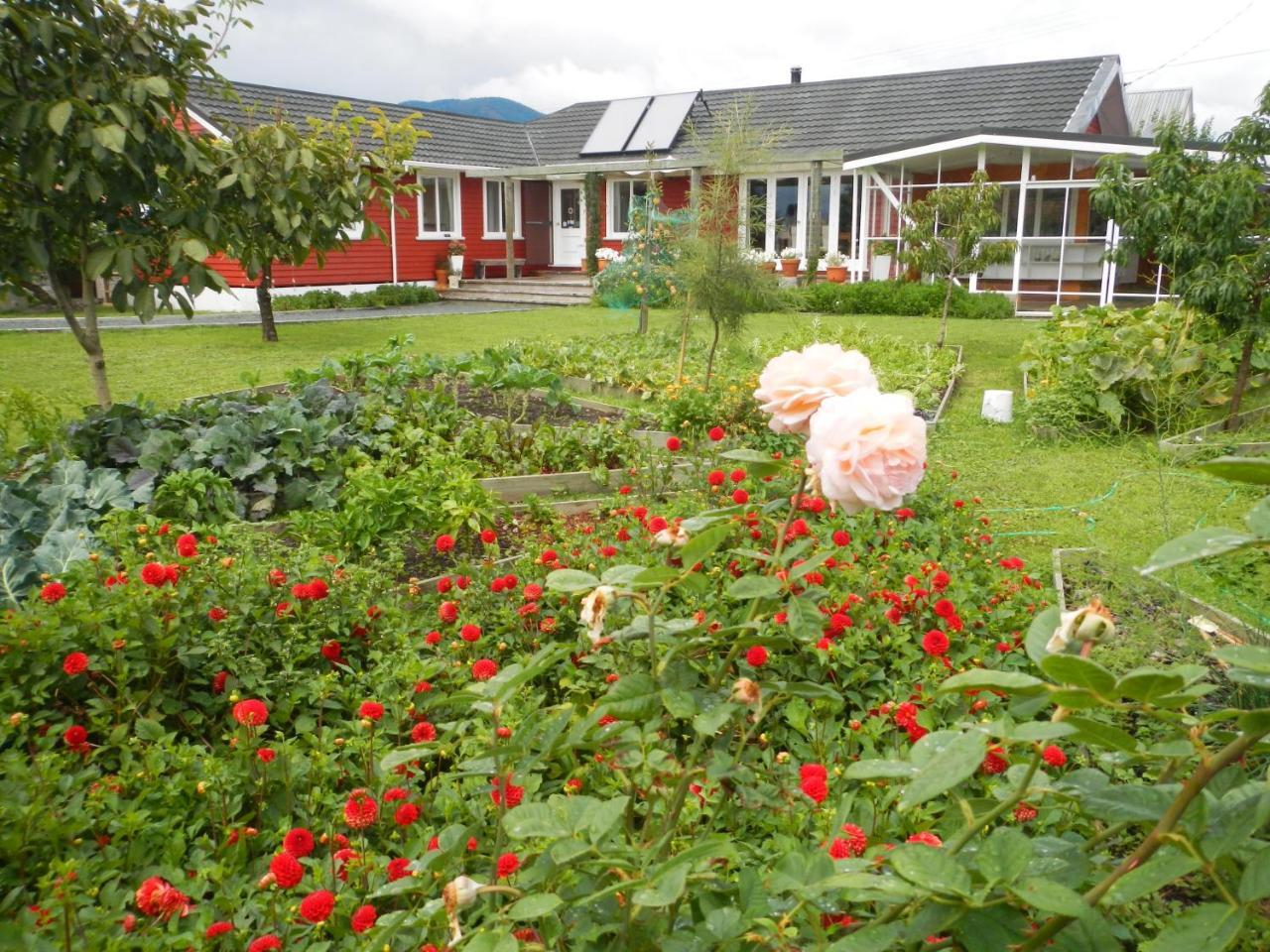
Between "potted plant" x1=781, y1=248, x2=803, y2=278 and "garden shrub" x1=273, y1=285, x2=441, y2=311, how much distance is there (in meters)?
7.56

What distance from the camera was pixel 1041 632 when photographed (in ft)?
3.57

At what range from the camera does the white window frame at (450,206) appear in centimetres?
2186

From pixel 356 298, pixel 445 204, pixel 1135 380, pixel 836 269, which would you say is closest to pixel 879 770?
pixel 1135 380

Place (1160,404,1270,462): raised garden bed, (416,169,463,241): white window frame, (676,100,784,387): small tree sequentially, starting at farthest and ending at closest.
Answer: (416,169,463,241): white window frame
(676,100,784,387): small tree
(1160,404,1270,462): raised garden bed

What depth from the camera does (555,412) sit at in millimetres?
6859

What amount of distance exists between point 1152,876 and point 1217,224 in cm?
808

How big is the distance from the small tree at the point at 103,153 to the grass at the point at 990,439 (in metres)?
1.35

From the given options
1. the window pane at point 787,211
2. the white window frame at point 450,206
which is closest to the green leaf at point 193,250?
the white window frame at point 450,206

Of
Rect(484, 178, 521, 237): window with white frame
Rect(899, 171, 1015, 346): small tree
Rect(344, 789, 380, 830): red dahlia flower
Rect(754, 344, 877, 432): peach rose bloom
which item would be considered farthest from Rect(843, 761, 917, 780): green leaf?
Rect(484, 178, 521, 237): window with white frame

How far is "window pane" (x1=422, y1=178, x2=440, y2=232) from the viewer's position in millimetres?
22145

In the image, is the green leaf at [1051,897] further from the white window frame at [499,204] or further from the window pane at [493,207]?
the window pane at [493,207]

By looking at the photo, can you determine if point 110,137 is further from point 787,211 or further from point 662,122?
point 662,122

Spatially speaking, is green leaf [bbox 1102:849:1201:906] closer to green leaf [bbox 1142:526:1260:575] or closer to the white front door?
green leaf [bbox 1142:526:1260:575]

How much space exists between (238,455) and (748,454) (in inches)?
155
